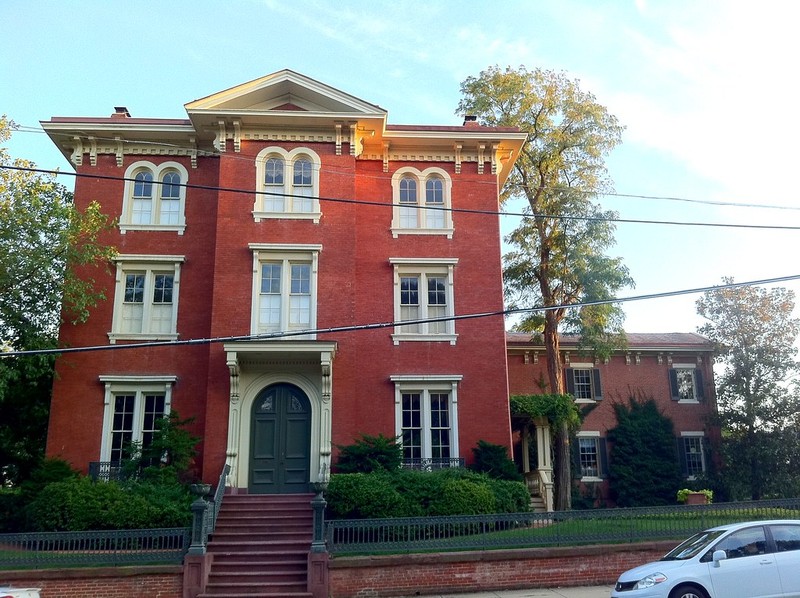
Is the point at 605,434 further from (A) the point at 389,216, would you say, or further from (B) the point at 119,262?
(B) the point at 119,262

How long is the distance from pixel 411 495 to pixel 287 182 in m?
9.49

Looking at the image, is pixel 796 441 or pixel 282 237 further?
pixel 796 441

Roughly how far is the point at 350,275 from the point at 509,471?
6.79 m

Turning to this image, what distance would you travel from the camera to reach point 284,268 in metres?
22.3

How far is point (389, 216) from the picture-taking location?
23969mm

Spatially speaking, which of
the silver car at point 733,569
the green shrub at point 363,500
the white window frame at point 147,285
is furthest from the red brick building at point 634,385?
the silver car at point 733,569

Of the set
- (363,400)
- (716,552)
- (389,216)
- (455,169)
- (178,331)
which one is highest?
(455,169)

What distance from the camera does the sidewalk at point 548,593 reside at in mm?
14836

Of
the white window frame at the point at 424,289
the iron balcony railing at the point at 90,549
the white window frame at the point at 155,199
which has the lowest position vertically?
the iron balcony railing at the point at 90,549

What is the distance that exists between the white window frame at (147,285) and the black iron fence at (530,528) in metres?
9.03

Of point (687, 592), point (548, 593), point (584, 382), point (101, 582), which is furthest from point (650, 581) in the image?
point (584, 382)

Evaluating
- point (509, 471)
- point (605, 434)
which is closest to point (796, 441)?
point (605, 434)

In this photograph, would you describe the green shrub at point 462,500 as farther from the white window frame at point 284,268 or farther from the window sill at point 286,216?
the window sill at point 286,216

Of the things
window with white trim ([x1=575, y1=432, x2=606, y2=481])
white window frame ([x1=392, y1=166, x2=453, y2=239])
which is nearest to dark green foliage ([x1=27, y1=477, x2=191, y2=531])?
white window frame ([x1=392, y1=166, x2=453, y2=239])
